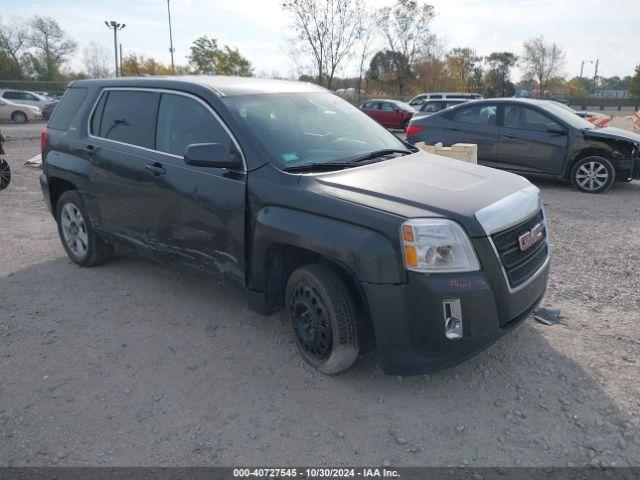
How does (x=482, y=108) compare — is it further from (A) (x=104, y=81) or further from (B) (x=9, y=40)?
(B) (x=9, y=40)

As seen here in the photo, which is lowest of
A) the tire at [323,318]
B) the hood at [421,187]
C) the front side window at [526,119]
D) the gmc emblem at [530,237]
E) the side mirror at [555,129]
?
the tire at [323,318]

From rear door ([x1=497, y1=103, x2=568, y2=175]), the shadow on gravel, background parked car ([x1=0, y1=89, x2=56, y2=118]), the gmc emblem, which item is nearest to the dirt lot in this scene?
the shadow on gravel

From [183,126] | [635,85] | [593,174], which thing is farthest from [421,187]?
[635,85]

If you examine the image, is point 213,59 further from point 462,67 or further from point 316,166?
point 316,166

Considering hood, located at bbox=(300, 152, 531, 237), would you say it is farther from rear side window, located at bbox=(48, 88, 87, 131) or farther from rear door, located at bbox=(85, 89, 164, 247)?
rear side window, located at bbox=(48, 88, 87, 131)

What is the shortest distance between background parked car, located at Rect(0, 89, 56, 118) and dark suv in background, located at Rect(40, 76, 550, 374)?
24.7m

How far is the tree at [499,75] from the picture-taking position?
2085 inches

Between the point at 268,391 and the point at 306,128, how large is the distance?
1.92 metres

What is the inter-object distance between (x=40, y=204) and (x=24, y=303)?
4305 millimetres

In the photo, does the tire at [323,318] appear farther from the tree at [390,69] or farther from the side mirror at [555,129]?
the tree at [390,69]

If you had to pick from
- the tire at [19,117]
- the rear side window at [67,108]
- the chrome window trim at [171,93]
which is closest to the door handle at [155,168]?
the chrome window trim at [171,93]

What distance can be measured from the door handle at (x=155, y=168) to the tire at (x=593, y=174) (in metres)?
7.44

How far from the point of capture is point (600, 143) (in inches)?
335

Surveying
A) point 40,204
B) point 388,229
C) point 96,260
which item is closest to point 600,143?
point 388,229
